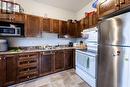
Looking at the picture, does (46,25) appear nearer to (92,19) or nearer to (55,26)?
(55,26)

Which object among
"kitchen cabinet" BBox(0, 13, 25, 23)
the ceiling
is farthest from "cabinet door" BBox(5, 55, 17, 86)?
the ceiling

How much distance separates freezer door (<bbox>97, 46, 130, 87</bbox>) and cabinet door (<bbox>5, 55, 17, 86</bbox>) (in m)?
2.29

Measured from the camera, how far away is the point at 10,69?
8.97ft

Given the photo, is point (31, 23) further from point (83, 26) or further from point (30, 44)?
point (83, 26)

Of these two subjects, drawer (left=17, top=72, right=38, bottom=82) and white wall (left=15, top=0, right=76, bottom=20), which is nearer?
drawer (left=17, top=72, right=38, bottom=82)

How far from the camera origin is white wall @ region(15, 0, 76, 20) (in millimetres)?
3689

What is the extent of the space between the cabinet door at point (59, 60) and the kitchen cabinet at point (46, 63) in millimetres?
182

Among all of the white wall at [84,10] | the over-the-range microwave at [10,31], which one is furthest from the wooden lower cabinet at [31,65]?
the white wall at [84,10]

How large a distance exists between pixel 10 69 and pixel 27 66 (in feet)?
1.57

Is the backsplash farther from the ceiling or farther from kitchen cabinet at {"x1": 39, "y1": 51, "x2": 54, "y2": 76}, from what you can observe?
the ceiling

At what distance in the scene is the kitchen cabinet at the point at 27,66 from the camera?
291 centimetres

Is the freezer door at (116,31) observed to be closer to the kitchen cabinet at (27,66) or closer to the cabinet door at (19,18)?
the kitchen cabinet at (27,66)

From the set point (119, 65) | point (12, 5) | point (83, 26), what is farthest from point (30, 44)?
point (119, 65)

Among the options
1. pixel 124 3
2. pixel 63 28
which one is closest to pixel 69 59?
pixel 63 28
